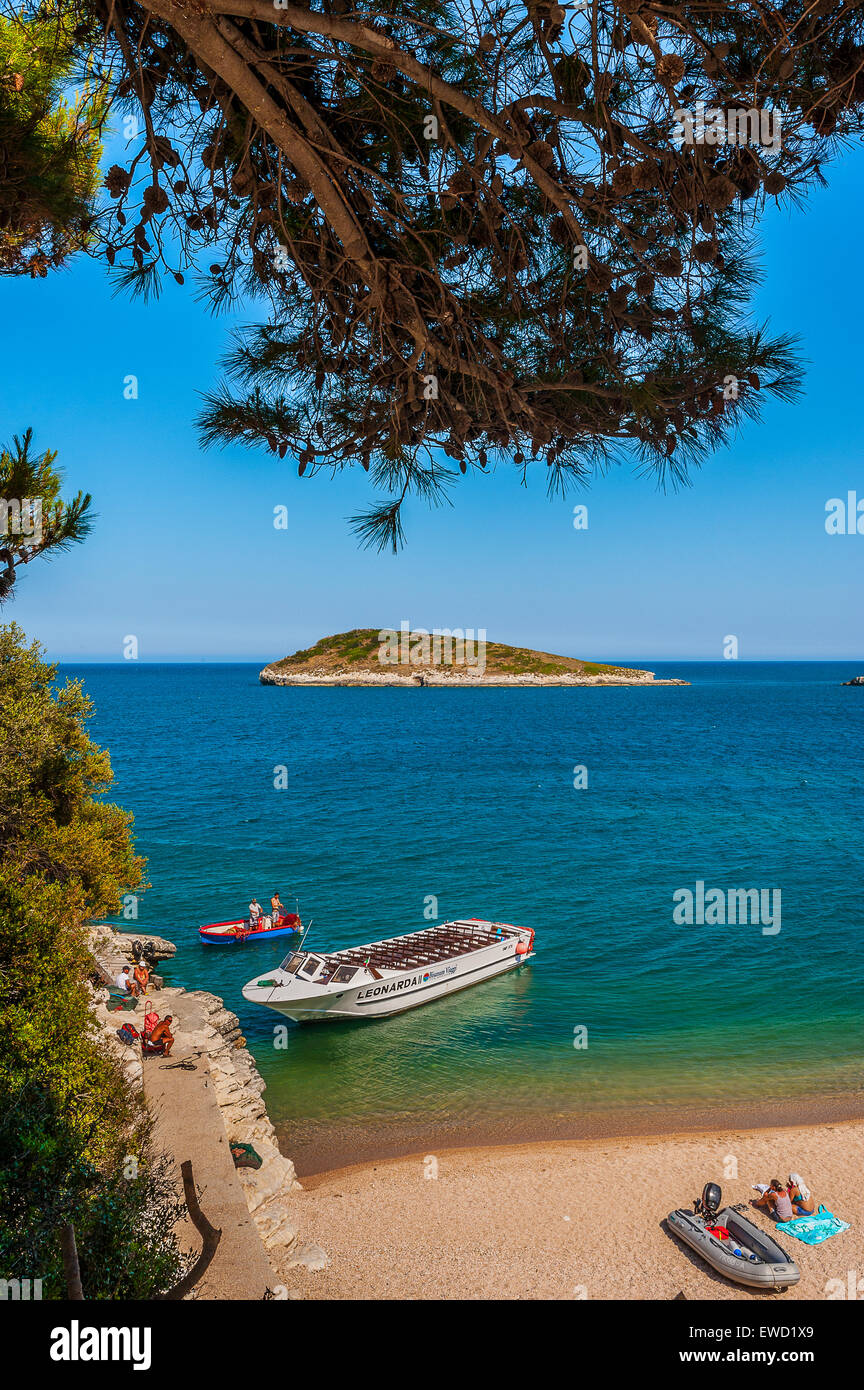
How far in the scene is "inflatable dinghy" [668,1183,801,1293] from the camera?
10.4 metres

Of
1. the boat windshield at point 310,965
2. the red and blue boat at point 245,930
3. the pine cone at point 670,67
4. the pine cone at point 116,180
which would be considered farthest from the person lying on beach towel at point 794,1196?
the red and blue boat at point 245,930

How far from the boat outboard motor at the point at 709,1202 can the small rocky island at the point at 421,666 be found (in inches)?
6004

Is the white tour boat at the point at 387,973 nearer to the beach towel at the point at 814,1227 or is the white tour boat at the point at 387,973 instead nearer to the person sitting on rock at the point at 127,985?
the person sitting on rock at the point at 127,985

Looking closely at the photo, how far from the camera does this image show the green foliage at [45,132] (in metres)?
5.01

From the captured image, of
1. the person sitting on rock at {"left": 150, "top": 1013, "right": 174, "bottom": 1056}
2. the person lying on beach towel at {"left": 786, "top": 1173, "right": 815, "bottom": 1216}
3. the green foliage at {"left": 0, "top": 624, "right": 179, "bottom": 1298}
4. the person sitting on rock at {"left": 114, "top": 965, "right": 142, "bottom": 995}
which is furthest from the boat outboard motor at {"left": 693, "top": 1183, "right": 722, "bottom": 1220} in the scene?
the person sitting on rock at {"left": 114, "top": 965, "right": 142, "bottom": 995}

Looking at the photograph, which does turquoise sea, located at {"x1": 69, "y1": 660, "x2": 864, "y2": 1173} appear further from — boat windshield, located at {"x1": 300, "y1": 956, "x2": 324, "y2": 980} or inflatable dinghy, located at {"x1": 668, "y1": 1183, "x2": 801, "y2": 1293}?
inflatable dinghy, located at {"x1": 668, "y1": 1183, "x2": 801, "y2": 1293}

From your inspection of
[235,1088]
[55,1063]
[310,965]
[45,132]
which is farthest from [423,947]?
[45,132]

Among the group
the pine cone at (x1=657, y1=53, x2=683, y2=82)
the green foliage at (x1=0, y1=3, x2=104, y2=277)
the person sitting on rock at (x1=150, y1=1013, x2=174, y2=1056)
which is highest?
the green foliage at (x1=0, y1=3, x2=104, y2=277)


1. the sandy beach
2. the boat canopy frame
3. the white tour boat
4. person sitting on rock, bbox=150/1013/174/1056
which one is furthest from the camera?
the boat canopy frame

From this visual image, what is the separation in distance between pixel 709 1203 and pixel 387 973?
9.91m

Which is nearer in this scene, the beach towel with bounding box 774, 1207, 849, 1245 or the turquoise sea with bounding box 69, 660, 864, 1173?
the beach towel with bounding box 774, 1207, 849, 1245

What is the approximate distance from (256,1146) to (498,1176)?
176 inches

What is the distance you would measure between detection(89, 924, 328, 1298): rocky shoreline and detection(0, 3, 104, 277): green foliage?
9463mm

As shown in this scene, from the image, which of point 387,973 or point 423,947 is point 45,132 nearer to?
point 387,973
